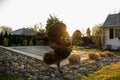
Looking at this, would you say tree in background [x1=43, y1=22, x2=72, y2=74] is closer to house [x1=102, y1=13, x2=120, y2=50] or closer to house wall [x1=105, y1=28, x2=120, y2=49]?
house [x1=102, y1=13, x2=120, y2=50]

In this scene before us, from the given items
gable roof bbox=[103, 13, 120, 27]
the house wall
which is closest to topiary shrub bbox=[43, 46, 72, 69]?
the house wall

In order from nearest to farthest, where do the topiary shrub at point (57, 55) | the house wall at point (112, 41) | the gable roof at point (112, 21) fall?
the topiary shrub at point (57, 55), the house wall at point (112, 41), the gable roof at point (112, 21)

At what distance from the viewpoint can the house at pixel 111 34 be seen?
24922mm

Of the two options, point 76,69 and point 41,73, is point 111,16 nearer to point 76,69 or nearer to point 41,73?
point 76,69

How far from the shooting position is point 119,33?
81.4 ft

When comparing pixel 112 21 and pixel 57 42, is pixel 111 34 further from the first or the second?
pixel 57 42

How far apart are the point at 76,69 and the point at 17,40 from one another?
932 inches

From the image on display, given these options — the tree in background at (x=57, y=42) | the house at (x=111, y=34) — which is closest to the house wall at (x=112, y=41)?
the house at (x=111, y=34)

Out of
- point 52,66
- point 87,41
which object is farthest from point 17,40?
point 52,66

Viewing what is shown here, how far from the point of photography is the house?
24922mm

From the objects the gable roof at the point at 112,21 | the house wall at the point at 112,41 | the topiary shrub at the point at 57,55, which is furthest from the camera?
the gable roof at the point at 112,21

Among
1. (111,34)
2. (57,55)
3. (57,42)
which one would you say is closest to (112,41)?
(111,34)

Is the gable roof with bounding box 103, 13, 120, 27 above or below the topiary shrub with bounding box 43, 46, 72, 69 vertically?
above

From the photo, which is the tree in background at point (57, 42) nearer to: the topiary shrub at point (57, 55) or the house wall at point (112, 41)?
the topiary shrub at point (57, 55)
